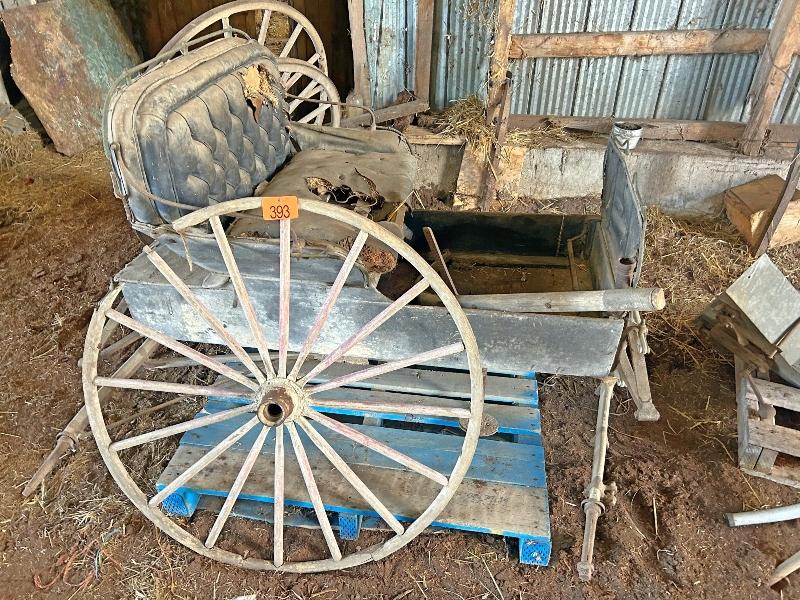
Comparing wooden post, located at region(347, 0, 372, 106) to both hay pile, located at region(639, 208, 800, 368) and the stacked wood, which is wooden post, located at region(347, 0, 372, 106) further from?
the stacked wood

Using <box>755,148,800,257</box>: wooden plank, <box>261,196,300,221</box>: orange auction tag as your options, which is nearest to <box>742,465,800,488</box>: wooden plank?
<box>755,148,800,257</box>: wooden plank

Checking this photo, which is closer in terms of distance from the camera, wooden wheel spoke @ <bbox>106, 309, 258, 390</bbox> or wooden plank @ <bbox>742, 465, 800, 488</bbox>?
wooden wheel spoke @ <bbox>106, 309, 258, 390</bbox>

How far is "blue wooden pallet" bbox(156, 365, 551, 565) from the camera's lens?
2.37 meters

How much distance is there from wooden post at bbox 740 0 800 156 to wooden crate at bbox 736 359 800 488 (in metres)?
2.35

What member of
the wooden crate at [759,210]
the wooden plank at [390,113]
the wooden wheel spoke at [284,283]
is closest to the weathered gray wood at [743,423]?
the wooden crate at [759,210]

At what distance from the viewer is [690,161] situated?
4.50 metres

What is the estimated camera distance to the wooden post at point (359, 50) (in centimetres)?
434

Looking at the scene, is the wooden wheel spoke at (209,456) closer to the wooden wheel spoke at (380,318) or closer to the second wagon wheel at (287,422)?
the second wagon wheel at (287,422)

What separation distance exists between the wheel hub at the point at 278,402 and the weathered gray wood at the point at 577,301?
718 mm

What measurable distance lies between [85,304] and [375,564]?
8.53 feet

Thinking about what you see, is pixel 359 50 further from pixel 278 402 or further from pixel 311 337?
pixel 278 402

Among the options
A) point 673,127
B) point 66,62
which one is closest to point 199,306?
point 673,127

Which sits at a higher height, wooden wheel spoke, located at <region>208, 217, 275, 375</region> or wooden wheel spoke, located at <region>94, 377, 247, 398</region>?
wooden wheel spoke, located at <region>208, 217, 275, 375</region>

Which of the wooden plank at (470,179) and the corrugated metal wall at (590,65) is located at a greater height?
the corrugated metal wall at (590,65)
